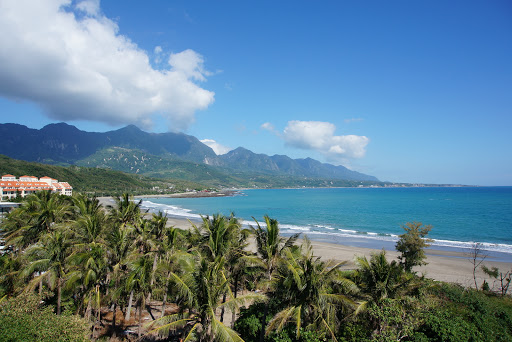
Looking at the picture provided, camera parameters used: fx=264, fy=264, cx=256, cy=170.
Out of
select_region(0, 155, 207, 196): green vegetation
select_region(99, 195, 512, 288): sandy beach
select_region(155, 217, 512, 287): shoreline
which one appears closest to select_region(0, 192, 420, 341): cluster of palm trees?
select_region(99, 195, 512, 288): sandy beach

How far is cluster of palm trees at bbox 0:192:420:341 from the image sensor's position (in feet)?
30.4

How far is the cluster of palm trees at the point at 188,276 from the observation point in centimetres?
926

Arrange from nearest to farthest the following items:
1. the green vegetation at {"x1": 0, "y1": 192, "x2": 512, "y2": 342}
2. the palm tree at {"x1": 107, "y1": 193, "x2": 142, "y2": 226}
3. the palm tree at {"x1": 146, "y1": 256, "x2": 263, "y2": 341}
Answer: the palm tree at {"x1": 146, "y1": 256, "x2": 263, "y2": 341}
the green vegetation at {"x1": 0, "y1": 192, "x2": 512, "y2": 342}
the palm tree at {"x1": 107, "y1": 193, "x2": 142, "y2": 226}

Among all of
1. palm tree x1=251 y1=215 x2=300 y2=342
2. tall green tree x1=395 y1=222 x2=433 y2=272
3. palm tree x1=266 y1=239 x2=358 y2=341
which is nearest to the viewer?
palm tree x1=266 y1=239 x2=358 y2=341

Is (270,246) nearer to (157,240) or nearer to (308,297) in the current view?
(308,297)

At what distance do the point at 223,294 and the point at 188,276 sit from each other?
13.0 feet

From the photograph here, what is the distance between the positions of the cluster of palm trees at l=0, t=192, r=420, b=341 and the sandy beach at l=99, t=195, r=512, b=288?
12988 mm

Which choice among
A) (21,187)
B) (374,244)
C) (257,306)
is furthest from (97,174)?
(257,306)

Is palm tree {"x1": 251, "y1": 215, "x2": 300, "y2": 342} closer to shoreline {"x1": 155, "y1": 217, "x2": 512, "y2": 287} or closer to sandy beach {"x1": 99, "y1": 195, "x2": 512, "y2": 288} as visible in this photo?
sandy beach {"x1": 99, "y1": 195, "x2": 512, "y2": 288}

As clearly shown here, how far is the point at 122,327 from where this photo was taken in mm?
13523

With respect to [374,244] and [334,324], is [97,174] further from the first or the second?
[334,324]

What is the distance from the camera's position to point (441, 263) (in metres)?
30.0

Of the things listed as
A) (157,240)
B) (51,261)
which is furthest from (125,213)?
(51,261)

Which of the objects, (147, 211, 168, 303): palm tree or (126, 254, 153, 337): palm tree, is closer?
(126, 254, 153, 337): palm tree
